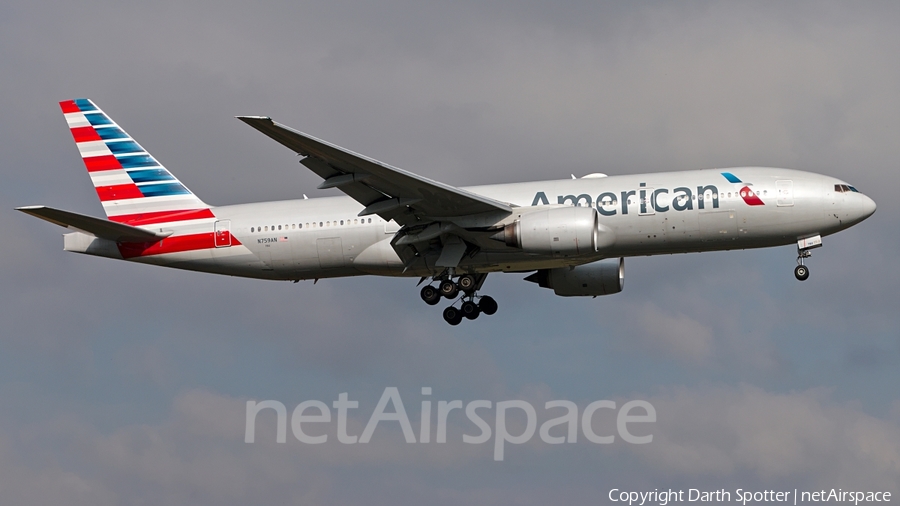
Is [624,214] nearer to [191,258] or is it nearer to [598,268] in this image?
[598,268]

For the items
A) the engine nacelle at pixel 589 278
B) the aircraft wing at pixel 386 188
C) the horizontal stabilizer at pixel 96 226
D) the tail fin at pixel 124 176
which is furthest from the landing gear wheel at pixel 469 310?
the horizontal stabilizer at pixel 96 226

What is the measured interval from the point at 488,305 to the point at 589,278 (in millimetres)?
3725

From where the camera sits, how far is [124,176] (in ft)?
132

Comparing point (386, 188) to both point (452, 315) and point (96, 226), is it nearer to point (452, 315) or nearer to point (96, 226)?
point (452, 315)

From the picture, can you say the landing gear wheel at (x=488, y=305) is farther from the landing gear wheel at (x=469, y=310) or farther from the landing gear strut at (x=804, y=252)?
the landing gear strut at (x=804, y=252)

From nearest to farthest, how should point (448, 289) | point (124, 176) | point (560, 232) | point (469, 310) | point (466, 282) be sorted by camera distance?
1. point (560, 232)
2. point (448, 289)
3. point (466, 282)
4. point (469, 310)
5. point (124, 176)

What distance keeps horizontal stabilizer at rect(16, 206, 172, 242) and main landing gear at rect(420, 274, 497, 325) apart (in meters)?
9.15

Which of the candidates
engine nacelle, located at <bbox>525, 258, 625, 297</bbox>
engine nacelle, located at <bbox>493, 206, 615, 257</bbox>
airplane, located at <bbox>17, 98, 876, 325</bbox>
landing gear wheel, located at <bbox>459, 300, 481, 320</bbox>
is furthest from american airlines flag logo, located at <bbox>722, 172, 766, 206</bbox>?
landing gear wheel, located at <bbox>459, 300, 481, 320</bbox>

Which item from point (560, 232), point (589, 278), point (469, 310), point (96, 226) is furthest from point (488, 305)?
point (96, 226)

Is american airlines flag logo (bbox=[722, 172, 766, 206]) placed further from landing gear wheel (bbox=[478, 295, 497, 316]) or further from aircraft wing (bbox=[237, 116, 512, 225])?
landing gear wheel (bbox=[478, 295, 497, 316])

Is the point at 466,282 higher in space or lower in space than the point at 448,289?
higher

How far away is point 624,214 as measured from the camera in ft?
112

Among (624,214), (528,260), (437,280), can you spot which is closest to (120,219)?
(437,280)

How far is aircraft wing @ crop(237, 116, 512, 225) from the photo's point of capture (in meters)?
32.0
